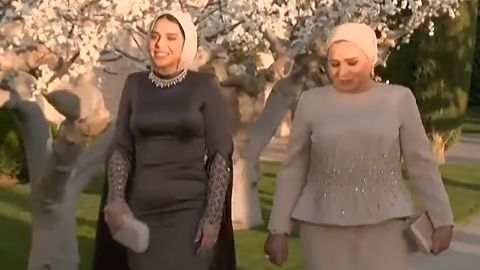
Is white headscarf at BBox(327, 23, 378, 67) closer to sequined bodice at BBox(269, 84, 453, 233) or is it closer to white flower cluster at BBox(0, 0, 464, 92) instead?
sequined bodice at BBox(269, 84, 453, 233)

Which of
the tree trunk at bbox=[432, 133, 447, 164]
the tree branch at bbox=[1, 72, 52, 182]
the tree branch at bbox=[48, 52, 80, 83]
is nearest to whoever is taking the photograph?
the tree branch at bbox=[48, 52, 80, 83]

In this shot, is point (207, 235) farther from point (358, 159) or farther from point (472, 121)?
point (472, 121)

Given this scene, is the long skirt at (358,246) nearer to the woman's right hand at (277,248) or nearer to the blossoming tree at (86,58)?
the woman's right hand at (277,248)

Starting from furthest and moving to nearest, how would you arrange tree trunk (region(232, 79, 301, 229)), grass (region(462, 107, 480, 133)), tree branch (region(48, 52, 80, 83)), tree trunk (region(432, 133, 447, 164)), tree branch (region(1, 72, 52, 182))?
grass (region(462, 107, 480, 133)) < tree trunk (region(432, 133, 447, 164)) < tree trunk (region(232, 79, 301, 229)) < tree branch (region(1, 72, 52, 182)) < tree branch (region(48, 52, 80, 83))

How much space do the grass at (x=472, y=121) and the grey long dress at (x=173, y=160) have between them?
23434 mm

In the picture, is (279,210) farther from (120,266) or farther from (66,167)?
(66,167)

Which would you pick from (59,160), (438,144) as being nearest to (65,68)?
(59,160)

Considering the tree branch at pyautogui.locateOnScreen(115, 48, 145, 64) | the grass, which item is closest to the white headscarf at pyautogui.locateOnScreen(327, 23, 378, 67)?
the tree branch at pyautogui.locateOnScreen(115, 48, 145, 64)

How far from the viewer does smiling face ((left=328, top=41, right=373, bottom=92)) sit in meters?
Result: 4.79

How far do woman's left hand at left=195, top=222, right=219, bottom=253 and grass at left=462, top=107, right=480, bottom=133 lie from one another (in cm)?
2345

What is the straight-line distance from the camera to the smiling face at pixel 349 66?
479 centimetres

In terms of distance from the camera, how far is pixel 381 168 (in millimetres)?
4855

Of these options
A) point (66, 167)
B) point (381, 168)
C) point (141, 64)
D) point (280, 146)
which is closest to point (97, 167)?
point (66, 167)

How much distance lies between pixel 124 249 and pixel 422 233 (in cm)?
125
